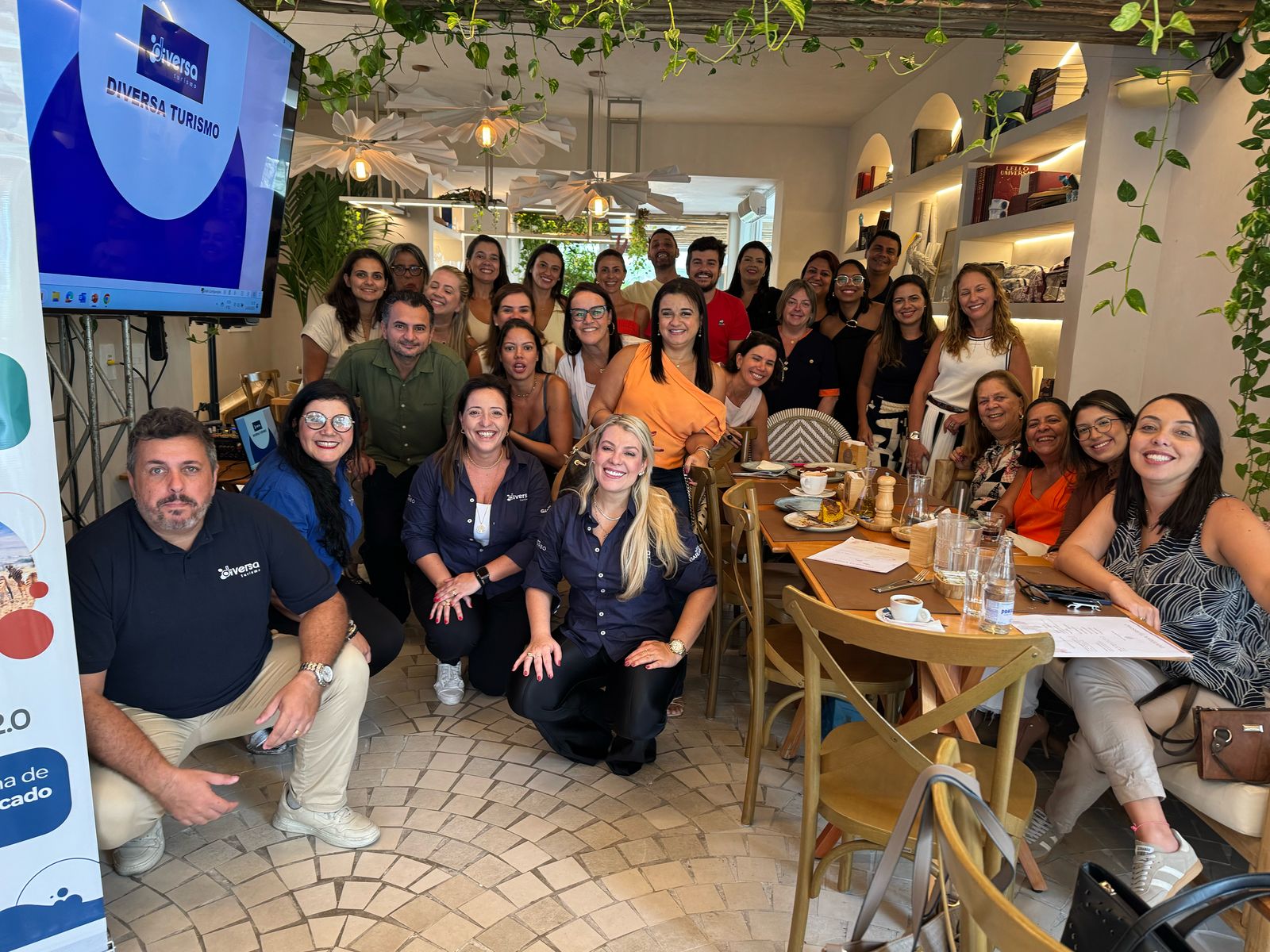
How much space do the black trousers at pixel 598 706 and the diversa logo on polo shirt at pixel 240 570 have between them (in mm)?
875

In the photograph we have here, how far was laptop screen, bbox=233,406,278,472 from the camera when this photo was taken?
127 inches

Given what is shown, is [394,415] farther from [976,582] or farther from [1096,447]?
[1096,447]

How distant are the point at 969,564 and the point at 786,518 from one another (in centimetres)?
92

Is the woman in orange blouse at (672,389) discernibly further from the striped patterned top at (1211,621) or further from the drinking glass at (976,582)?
the striped patterned top at (1211,621)

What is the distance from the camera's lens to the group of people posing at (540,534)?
81.6 inches

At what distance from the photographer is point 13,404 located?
1541 millimetres

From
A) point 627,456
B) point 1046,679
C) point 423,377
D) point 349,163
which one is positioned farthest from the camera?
point 349,163

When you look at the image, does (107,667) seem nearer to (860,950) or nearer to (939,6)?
(860,950)

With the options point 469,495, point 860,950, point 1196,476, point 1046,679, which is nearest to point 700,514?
point 469,495

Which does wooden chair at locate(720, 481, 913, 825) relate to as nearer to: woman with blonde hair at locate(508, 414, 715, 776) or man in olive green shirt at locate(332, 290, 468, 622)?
woman with blonde hair at locate(508, 414, 715, 776)

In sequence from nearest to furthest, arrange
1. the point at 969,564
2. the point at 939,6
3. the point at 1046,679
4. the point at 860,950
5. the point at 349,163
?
the point at 860,950 → the point at 969,564 → the point at 1046,679 → the point at 939,6 → the point at 349,163

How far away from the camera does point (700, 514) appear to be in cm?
411

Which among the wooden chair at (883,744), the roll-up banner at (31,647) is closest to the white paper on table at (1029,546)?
the wooden chair at (883,744)

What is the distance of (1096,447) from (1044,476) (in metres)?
0.39
